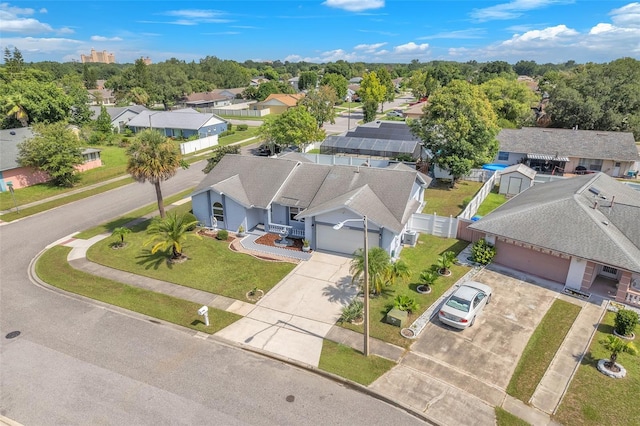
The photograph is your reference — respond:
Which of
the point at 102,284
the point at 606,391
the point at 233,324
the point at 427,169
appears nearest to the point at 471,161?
the point at 427,169

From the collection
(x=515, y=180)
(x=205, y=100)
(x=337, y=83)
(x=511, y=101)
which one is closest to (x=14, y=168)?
(x=515, y=180)

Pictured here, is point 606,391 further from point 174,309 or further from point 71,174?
point 71,174

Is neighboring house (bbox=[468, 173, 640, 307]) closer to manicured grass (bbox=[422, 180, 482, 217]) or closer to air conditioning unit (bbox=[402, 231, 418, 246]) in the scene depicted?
air conditioning unit (bbox=[402, 231, 418, 246])

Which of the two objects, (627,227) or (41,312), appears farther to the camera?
(627,227)

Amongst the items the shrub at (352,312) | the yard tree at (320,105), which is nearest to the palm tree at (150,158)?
the shrub at (352,312)

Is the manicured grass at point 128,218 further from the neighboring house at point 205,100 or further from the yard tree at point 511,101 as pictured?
the neighboring house at point 205,100

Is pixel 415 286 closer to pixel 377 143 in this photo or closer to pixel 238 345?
pixel 238 345

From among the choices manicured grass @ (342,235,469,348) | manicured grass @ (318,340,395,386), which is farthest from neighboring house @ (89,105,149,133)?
manicured grass @ (318,340,395,386)
